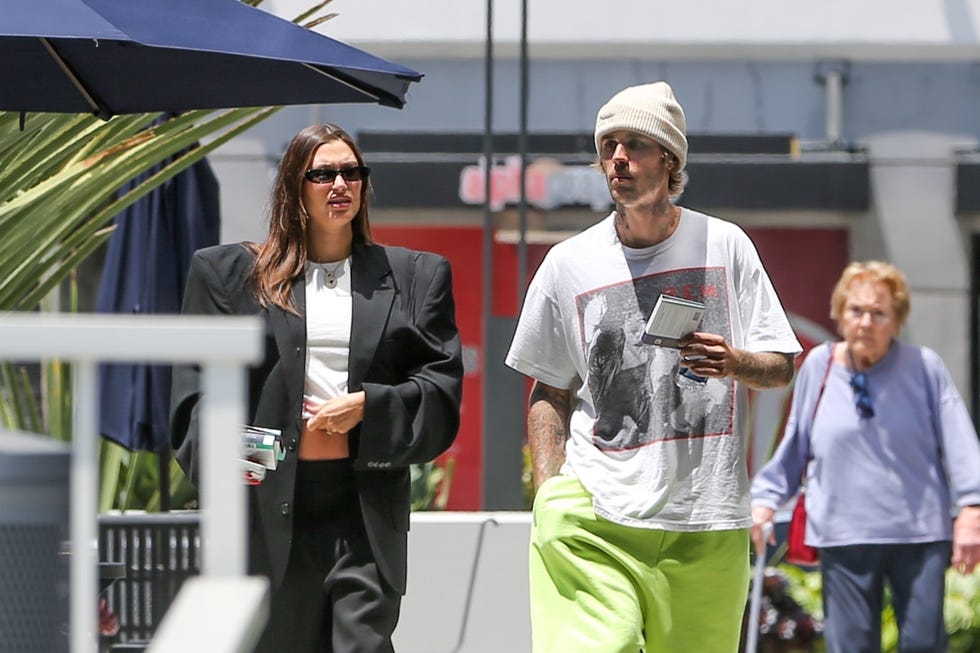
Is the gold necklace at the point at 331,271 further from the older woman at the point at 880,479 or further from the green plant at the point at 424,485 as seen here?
the green plant at the point at 424,485

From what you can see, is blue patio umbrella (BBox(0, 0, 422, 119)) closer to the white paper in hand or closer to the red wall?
the white paper in hand

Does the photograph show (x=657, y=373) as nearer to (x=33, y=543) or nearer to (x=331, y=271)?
(x=331, y=271)

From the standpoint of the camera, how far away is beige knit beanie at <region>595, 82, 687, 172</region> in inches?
152

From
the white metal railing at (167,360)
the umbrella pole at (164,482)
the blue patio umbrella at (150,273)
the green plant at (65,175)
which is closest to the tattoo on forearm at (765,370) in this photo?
the green plant at (65,175)

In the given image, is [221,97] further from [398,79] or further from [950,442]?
[950,442]

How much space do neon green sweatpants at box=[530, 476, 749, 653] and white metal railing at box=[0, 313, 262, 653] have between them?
195 centimetres

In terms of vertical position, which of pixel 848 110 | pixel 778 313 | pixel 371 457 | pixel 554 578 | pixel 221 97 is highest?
pixel 848 110

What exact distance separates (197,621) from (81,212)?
292 cm

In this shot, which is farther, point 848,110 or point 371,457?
point 848,110

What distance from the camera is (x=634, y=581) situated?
12.7ft

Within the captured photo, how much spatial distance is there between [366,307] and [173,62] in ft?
3.06

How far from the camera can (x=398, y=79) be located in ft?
14.5

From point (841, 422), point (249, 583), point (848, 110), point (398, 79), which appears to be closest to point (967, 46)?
point (848, 110)

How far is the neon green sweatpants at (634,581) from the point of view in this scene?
12.6ft
